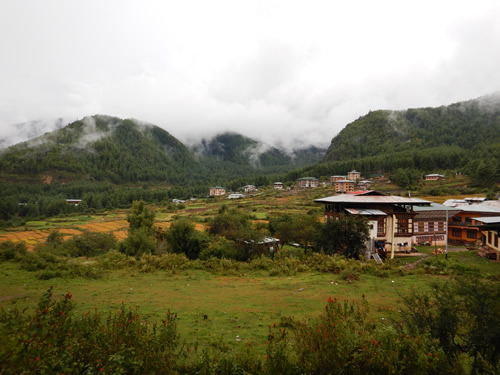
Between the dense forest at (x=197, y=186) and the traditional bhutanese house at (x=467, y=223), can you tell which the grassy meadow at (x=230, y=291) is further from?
the dense forest at (x=197, y=186)

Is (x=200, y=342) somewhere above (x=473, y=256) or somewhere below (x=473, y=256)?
above

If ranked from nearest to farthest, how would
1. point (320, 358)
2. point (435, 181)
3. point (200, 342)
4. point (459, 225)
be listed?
point (320, 358) < point (200, 342) < point (459, 225) < point (435, 181)

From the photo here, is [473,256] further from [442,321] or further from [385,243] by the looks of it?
[442,321]

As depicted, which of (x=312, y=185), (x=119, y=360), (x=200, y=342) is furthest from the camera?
(x=312, y=185)

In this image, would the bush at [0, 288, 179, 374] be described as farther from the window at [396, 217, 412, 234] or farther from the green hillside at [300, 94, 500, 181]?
the green hillside at [300, 94, 500, 181]

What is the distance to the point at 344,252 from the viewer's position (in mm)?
26344

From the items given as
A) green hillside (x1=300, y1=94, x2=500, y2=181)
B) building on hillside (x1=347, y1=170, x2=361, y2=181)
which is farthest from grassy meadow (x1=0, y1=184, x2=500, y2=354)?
building on hillside (x1=347, y1=170, x2=361, y2=181)

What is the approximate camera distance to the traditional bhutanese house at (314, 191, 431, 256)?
28609 millimetres

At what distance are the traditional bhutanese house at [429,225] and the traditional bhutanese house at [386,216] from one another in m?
3.89

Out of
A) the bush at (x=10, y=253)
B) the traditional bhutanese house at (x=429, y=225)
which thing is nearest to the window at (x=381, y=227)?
the traditional bhutanese house at (x=429, y=225)

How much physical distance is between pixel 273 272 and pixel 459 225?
1135 inches

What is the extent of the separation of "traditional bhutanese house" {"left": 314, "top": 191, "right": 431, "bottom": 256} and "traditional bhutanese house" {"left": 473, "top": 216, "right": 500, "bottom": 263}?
633 cm

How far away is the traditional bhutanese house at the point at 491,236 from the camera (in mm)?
21875

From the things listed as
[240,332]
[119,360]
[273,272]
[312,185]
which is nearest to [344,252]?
[273,272]
